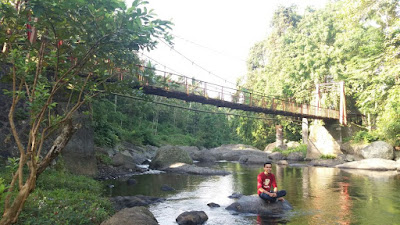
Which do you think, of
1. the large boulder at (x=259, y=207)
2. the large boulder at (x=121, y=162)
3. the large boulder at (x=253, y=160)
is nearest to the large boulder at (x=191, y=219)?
the large boulder at (x=259, y=207)

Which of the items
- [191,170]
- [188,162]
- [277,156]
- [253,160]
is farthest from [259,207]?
[277,156]

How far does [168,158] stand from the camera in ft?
54.6

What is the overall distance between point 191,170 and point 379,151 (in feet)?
39.2

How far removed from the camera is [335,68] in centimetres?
2519

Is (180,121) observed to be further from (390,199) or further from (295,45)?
(390,199)

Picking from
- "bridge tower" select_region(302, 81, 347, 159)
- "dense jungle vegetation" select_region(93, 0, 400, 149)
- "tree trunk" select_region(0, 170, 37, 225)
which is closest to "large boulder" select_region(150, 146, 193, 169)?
"dense jungle vegetation" select_region(93, 0, 400, 149)

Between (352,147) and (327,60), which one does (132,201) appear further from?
(327,60)

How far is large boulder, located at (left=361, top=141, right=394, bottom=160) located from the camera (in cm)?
1977

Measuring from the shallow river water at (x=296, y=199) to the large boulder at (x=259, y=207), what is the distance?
0.67 ft

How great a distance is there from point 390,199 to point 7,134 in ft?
33.2

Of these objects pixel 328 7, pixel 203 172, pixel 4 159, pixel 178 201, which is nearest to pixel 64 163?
pixel 4 159

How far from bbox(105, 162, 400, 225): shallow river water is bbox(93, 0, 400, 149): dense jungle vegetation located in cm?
402

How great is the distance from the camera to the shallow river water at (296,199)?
6516 millimetres

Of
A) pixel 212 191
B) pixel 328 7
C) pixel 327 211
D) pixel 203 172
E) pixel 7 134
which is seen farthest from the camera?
pixel 328 7
